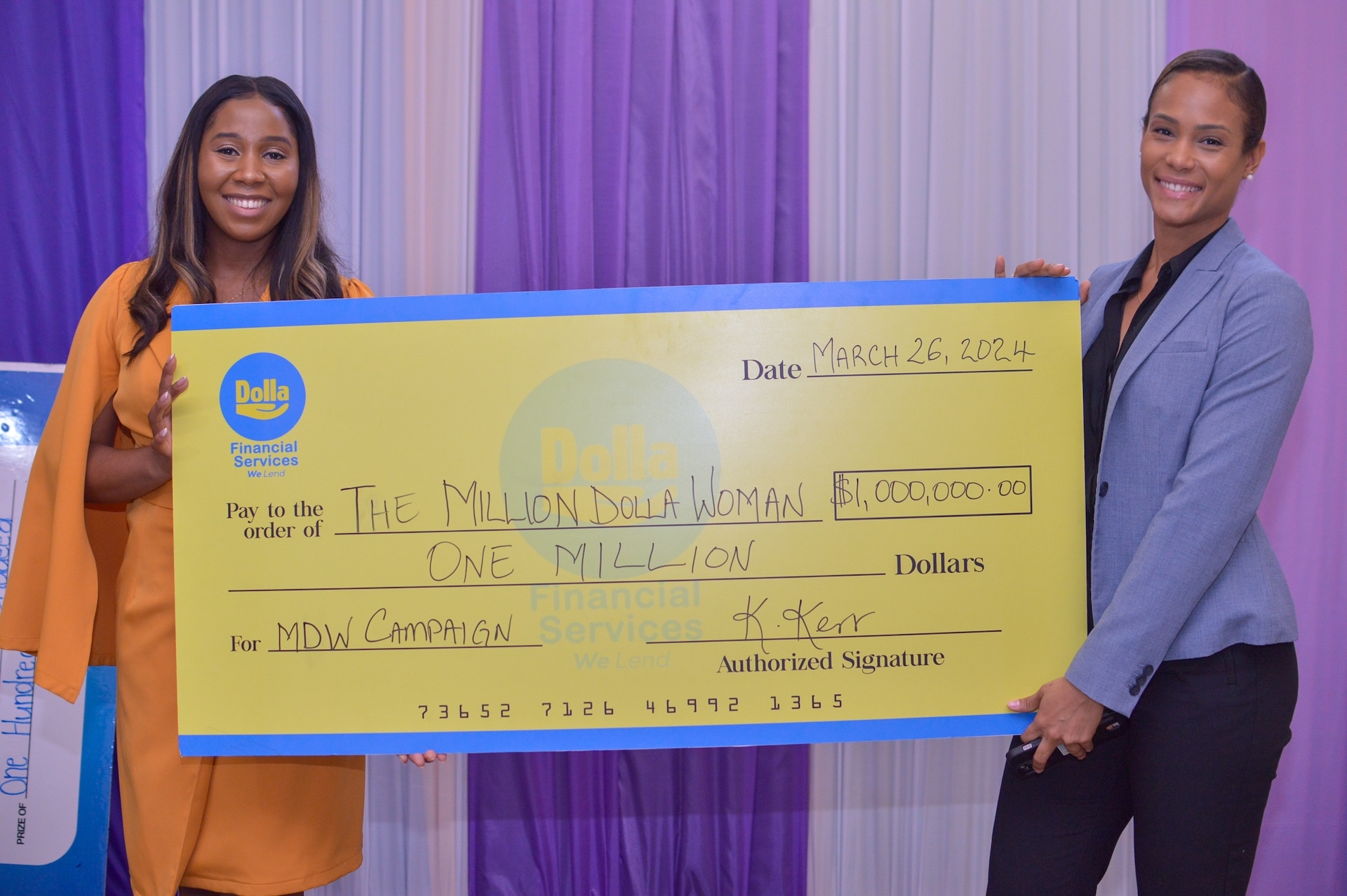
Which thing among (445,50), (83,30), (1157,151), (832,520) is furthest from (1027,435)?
(83,30)

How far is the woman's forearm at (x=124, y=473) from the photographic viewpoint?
1.40 m

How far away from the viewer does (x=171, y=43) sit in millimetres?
2283

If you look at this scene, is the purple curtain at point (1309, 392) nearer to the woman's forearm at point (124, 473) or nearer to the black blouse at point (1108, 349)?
the black blouse at point (1108, 349)

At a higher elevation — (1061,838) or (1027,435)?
(1027,435)

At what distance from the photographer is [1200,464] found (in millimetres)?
1200

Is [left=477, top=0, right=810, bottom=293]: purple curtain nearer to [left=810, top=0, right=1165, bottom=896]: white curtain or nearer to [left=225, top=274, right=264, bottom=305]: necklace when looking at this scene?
[left=810, top=0, right=1165, bottom=896]: white curtain

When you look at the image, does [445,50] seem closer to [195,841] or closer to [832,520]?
[832,520]

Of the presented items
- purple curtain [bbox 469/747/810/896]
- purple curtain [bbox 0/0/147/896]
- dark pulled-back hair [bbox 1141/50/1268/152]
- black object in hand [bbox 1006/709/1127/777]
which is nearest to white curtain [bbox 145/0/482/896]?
purple curtain [bbox 0/0/147/896]

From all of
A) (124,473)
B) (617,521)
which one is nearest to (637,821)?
(617,521)

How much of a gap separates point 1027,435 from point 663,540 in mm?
578

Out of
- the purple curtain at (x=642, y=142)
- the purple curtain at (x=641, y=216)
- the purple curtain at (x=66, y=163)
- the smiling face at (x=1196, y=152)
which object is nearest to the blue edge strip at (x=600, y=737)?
the smiling face at (x=1196, y=152)

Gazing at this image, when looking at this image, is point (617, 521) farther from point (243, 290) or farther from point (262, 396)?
point (243, 290)

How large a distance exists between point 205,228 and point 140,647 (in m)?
0.70

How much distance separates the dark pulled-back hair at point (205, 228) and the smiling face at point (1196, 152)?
1.32 meters
